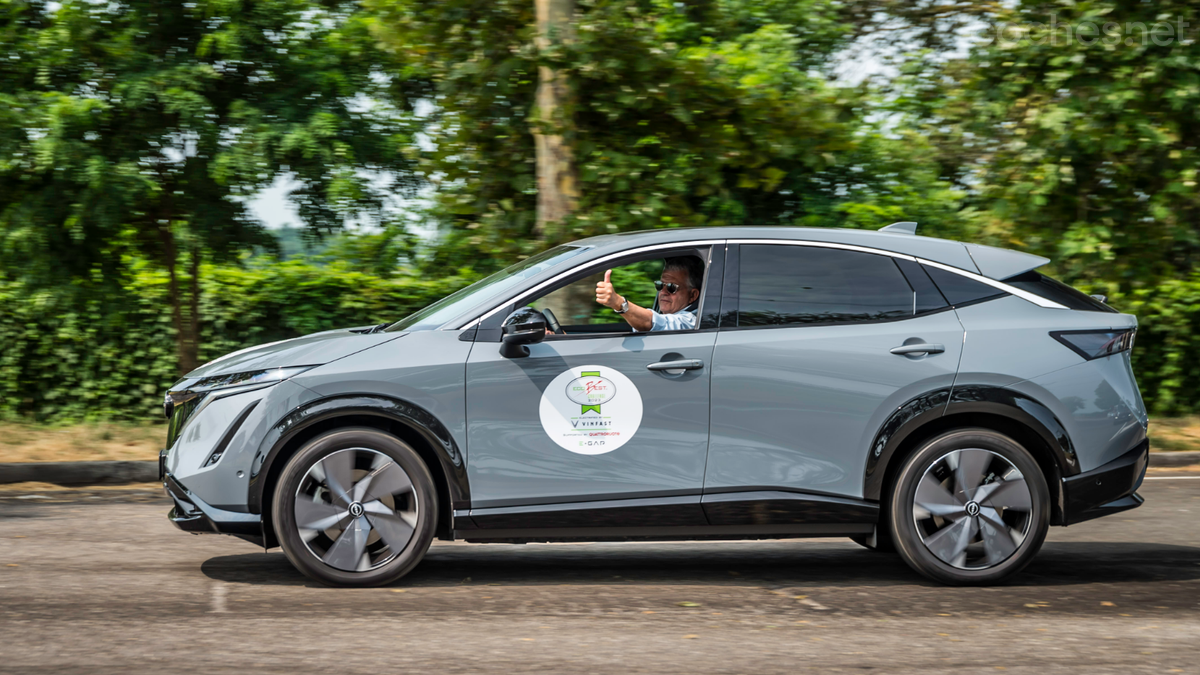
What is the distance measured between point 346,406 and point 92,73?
6.42 m

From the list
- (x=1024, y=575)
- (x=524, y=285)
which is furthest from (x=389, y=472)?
(x=1024, y=575)

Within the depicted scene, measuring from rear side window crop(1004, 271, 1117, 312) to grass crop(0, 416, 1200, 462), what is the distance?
5.41 m

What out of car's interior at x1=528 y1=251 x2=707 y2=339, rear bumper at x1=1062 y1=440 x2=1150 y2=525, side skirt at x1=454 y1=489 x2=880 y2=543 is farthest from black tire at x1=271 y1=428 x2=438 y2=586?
rear bumper at x1=1062 y1=440 x2=1150 y2=525

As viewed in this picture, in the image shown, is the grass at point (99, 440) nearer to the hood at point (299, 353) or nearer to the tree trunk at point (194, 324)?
the tree trunk at point (194, 324)

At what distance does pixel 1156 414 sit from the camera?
469 inches

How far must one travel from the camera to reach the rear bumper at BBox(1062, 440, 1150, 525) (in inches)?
217

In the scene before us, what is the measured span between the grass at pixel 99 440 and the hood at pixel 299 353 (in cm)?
407

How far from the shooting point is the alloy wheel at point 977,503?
550 centimetres

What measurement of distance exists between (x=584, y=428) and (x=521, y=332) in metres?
0.53

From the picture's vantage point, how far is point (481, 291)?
5.77 metres

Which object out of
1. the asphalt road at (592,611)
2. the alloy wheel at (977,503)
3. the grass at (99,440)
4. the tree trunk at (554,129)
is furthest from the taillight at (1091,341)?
the grass at (99,440)

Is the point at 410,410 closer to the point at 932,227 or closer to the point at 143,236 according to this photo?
the point at 143,236

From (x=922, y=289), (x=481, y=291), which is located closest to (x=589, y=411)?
(x=481, y=291)

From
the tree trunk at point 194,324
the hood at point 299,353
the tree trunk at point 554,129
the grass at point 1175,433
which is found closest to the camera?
the hood at point 299,353
